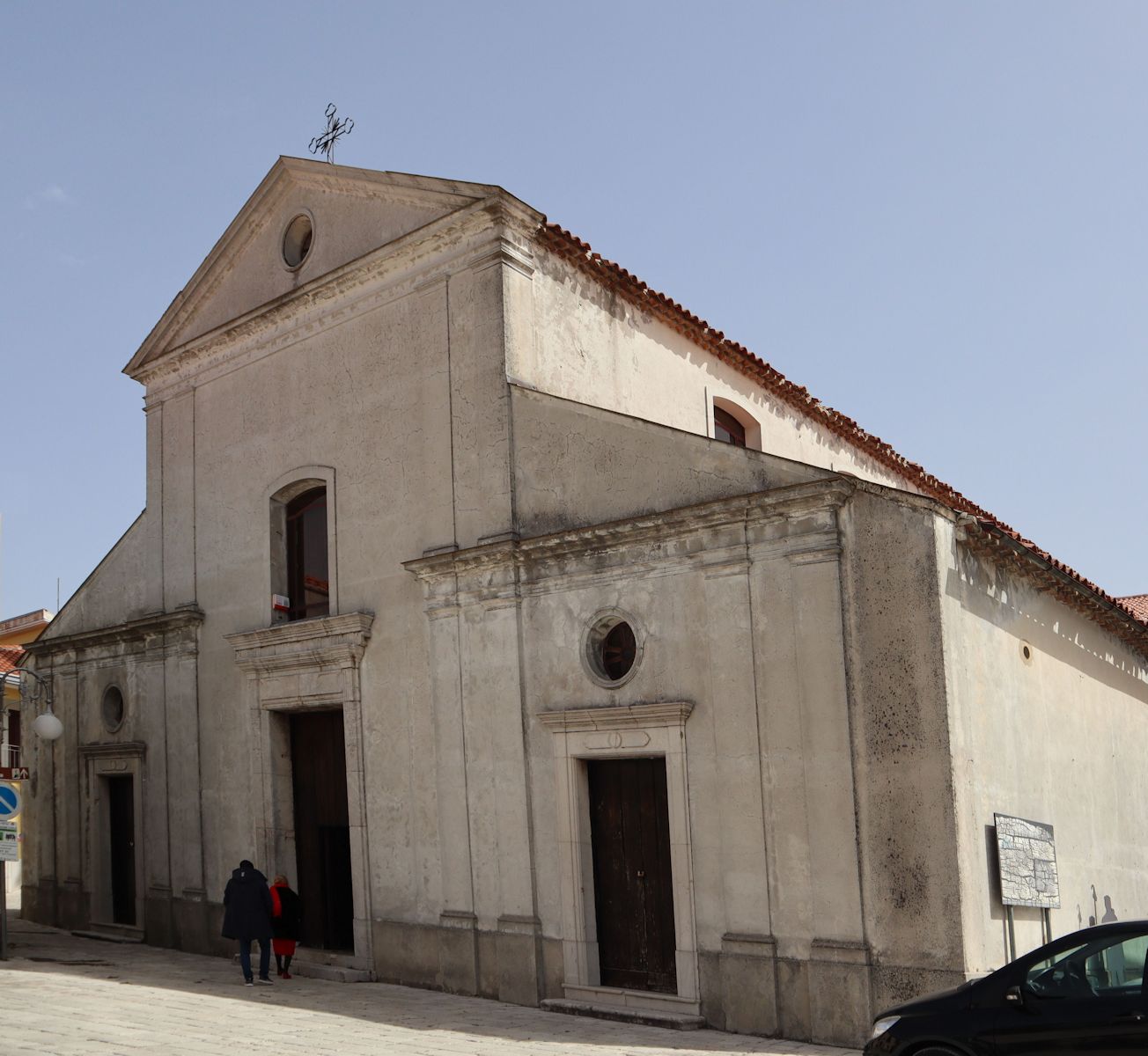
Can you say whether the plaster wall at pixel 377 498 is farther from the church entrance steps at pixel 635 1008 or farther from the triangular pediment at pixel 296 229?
the church entrance steps at pixel 635 1008

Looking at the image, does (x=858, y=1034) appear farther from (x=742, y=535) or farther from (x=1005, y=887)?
(x=742, y=535)

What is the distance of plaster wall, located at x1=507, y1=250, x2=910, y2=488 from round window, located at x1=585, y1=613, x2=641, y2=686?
2.32m

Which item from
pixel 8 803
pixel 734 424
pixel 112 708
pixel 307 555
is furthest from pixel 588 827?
pixel 112 708

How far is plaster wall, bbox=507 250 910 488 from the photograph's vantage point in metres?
14.8

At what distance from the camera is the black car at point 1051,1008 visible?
23.1 ft

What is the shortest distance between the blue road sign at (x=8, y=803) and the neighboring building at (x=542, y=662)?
286 cm

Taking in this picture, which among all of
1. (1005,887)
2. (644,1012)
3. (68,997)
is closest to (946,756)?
(1005,887)

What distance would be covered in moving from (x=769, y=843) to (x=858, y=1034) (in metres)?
1.76

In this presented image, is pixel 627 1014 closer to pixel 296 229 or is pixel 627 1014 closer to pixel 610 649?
pixel 610 649

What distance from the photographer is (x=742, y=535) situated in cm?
1201

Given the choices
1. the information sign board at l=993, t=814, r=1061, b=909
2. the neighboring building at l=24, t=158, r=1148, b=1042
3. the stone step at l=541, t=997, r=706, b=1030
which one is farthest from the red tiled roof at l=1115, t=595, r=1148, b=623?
the stone step at l=541, t=997, r=706, b=1030

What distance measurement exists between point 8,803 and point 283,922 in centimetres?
353

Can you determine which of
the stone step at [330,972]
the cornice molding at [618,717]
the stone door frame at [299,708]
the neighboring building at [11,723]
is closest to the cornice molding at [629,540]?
the cornice molding at [618,717]

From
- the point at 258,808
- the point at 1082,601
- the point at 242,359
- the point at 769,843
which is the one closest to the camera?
the point at 769,843
